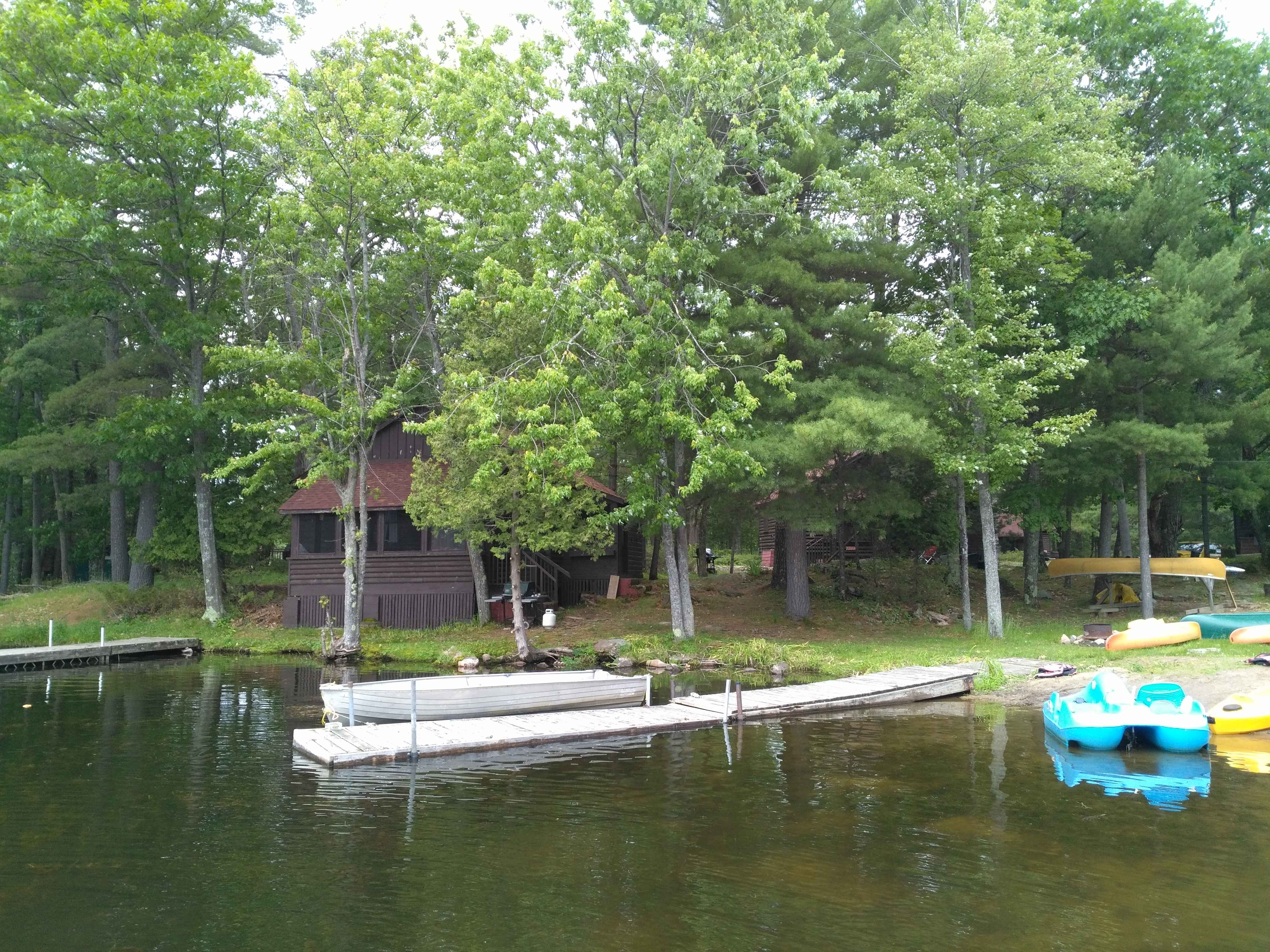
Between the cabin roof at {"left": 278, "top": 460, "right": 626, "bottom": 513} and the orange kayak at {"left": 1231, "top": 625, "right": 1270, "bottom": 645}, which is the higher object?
the cabin roof at {"left": 278, "top": 460, "right": 626, "bottom": 513}

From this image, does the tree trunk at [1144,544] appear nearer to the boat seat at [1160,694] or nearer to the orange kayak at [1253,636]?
the orange kayak at [1253,636]

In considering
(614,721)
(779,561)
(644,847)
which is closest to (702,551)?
(779,561)

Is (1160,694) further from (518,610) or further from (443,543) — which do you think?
(443,543)

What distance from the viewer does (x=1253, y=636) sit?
64.4 feet

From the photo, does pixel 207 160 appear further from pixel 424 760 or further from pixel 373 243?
pixel 424 760

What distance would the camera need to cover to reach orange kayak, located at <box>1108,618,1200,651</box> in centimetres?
2028

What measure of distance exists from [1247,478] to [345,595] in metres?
27.7

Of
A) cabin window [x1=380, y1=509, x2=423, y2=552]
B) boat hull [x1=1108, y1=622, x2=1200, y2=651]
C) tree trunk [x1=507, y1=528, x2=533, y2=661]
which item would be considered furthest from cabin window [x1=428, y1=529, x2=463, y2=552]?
boat hull [x1=1108, y1=622, x2=1200, y2=651]

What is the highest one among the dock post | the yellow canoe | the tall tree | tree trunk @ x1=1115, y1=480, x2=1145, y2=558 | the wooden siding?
the tall tree

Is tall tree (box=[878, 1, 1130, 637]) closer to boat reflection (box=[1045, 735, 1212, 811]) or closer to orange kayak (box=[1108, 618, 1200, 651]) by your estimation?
orange kayak (box=[1108, 618, 1200, 651])

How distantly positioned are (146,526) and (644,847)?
3230cm

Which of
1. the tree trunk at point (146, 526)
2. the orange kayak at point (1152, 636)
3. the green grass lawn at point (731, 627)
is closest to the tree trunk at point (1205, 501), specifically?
the green grass lawn at point (731, 627)

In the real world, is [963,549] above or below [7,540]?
below

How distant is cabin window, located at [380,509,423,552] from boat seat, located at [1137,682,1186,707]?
69.0 feet
